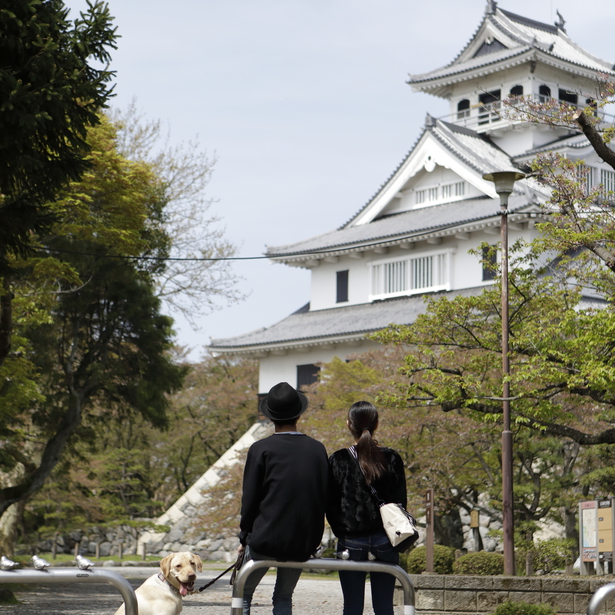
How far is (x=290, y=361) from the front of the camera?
125ft

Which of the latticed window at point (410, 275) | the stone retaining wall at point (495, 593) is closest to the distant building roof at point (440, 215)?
the latticed window at point (410, 275)

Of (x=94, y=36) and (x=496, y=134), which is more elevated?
(x=496, y=134)

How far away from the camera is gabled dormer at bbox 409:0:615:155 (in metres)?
40.4

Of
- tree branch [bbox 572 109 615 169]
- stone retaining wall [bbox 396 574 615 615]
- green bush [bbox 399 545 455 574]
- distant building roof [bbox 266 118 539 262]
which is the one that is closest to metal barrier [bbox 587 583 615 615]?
tree branch [bbox 572 109 615 169]

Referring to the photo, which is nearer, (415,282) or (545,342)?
(545,342)

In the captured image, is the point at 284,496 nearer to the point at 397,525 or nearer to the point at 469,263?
the point at 397,525

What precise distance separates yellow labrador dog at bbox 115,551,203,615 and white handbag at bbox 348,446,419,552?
6.05 feet

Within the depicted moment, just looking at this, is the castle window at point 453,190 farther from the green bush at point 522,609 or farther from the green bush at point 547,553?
the green bush at point 522,609

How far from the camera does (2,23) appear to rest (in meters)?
10.4

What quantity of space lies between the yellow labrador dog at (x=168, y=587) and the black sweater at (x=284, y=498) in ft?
4.38

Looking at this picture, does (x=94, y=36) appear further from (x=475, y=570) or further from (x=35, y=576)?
(x=475, y=570)

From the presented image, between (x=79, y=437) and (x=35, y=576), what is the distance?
2139 cm

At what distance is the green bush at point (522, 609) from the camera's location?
12398mm

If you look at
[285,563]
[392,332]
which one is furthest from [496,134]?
[285,563]
